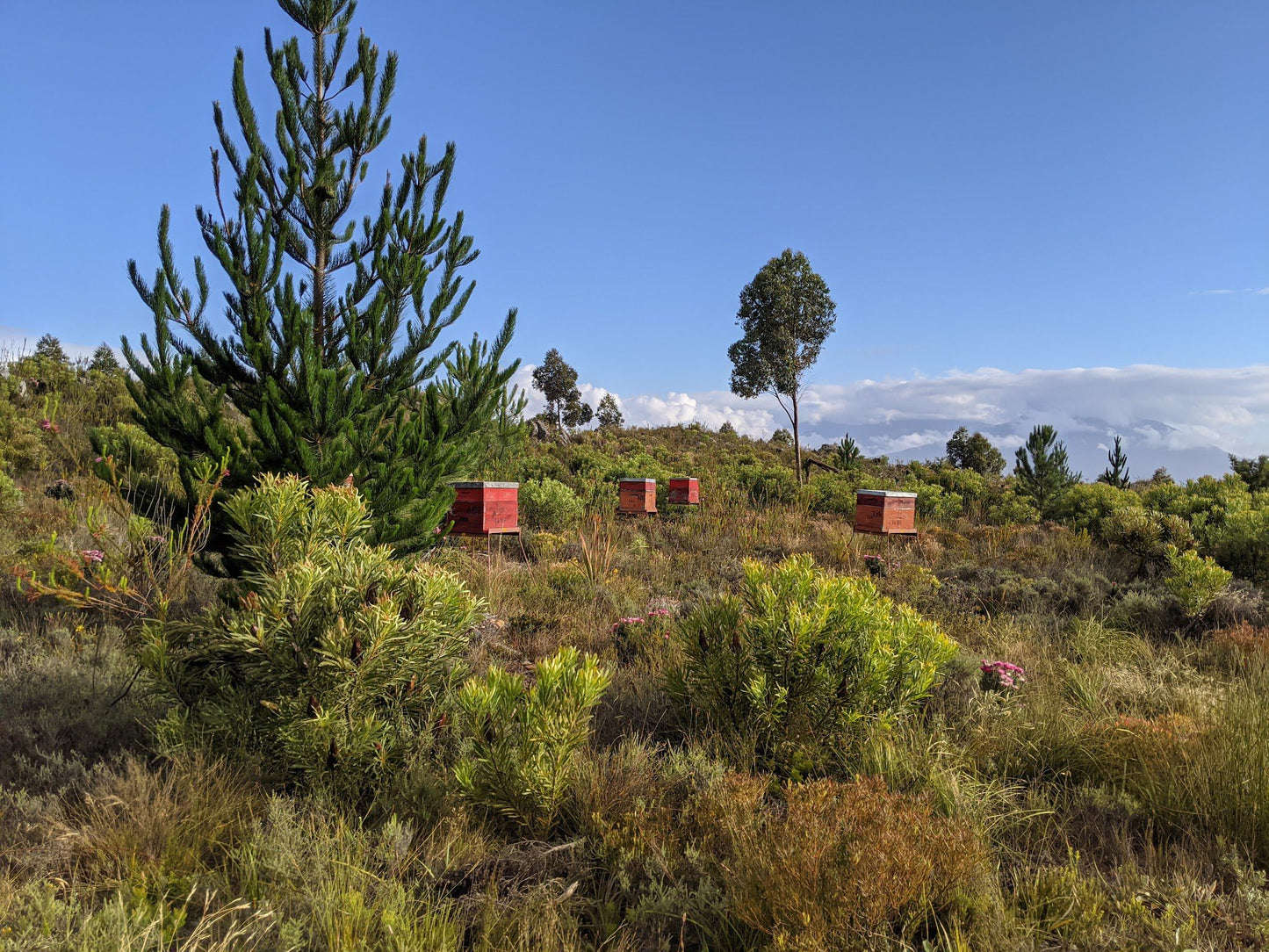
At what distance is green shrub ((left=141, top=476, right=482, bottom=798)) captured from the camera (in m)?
3.05

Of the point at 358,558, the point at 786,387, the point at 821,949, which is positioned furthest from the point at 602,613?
the point at 786,387

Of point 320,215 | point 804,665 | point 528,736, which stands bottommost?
point 528,736

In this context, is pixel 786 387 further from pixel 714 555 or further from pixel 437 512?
pixel 437 512

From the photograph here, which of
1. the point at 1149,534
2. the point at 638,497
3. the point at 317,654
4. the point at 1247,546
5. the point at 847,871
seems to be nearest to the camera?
the point at 847,871

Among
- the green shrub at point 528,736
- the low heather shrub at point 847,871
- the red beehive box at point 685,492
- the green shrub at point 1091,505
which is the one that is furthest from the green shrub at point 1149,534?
the green shrub at point 528,736

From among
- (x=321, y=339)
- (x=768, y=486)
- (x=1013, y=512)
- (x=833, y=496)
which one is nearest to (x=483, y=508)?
(x=321, y=339)

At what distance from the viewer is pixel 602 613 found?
7.37 meters

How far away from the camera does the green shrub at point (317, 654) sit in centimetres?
305

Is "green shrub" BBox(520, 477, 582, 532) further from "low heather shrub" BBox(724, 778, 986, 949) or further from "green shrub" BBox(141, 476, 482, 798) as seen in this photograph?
"low heather shrub" BBox(724, 778, 986, 949)

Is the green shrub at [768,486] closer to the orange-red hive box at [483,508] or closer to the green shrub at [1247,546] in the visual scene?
the green shrub at [1247,546]

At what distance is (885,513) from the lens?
35.1ft

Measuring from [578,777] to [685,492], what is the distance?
471 inches

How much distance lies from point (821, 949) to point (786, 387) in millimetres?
27689

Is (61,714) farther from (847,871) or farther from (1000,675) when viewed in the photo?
(1000,675)
